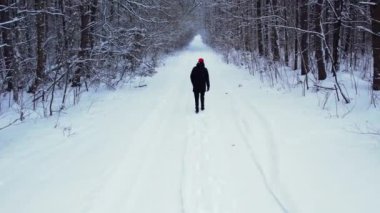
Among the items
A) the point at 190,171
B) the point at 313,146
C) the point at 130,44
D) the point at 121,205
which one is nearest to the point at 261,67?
the point at 130,44

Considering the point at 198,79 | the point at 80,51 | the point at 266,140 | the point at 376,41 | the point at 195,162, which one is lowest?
the point at 195,162

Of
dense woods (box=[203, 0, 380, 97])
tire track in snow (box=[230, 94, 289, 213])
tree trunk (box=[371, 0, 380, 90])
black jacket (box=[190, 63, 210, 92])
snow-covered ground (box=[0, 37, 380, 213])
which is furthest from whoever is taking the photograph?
black jacket (box=[190, 63, 210, 92])

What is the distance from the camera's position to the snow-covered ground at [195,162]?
539cm

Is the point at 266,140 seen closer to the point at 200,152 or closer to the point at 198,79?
the point at 200,152

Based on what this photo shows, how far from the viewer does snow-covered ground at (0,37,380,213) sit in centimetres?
539

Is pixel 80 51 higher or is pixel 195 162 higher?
pixel 80 51

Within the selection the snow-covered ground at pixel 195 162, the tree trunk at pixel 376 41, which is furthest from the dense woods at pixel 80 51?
the tree trunk at pixel 376 41

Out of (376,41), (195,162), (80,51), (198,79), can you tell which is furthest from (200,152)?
(80,51)

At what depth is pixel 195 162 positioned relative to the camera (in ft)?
23.1

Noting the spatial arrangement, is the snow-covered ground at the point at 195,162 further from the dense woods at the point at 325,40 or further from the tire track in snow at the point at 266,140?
the dense woods at the point at 325,40

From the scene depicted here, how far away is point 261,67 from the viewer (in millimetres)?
20391

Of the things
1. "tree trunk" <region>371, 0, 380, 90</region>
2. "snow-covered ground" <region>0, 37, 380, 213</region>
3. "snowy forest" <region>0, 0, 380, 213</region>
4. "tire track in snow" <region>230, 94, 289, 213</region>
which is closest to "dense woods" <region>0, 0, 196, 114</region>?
"snowy forest" <region>0, 0, 380, 213</region>

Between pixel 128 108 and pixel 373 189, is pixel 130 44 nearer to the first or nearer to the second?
pixel 128 108

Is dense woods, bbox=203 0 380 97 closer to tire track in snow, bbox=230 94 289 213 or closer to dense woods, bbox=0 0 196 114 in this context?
tire track in snow, bbox=230 94 289 213
